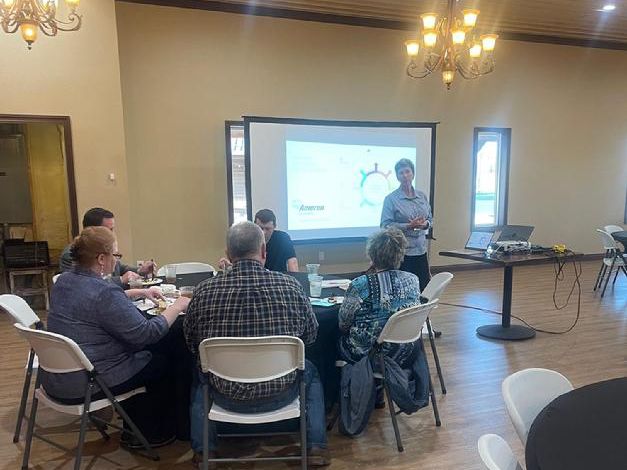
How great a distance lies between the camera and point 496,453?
1237 millimetres

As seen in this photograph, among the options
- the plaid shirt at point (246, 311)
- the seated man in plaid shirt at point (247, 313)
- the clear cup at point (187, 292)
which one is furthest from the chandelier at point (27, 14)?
the plaid shirt at point (246, 311)

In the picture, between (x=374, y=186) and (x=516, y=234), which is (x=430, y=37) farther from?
(x=374, y=186)

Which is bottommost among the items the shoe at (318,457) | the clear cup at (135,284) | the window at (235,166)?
the shoe at (318,457)

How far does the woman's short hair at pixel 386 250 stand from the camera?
255cm

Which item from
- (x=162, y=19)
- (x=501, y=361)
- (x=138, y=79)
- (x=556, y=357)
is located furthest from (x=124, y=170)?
(x=556, y=357)

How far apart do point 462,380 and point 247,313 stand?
2.05 metres

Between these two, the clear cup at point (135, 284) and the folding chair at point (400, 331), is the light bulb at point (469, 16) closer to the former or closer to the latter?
the folding chair at point (400, 331)

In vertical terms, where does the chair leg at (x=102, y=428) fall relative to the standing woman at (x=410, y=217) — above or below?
below

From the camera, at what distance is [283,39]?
5.99 metres

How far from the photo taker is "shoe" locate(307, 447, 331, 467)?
241 centimetres

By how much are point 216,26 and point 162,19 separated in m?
0.61

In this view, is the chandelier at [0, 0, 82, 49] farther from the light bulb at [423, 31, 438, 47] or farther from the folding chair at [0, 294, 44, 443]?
the light bulb at [423, 31, 438, 47]

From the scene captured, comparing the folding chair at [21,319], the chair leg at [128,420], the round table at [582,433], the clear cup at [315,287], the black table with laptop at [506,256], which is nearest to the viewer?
the round table at [582,433]

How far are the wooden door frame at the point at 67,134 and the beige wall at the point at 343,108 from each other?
681mm
